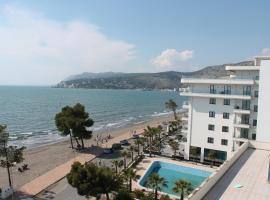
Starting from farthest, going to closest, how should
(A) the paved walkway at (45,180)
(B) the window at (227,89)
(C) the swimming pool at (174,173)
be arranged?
(B) the window at (227,89), (C) the swimming pool at (174,173), (A) the paved walkway at (45,180)

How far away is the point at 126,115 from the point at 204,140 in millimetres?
82334

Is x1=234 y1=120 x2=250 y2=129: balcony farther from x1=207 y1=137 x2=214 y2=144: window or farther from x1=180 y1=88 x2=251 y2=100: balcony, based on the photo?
x1=207 y1=137 x2=214 y2=144: window

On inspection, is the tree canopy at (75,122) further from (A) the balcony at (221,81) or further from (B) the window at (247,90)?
(B) the window at (247,90)

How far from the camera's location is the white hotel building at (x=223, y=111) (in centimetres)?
4225

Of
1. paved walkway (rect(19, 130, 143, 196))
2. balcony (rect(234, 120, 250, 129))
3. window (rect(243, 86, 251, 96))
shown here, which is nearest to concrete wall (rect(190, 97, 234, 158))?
balcony (rect(234, 120, 250, 129))

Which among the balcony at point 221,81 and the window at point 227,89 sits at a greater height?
the balcony at point 221,81

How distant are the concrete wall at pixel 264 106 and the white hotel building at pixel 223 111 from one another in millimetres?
2229

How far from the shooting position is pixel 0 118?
109562 millimetres

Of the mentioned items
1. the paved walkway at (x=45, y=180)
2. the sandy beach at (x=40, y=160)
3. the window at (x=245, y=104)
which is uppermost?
the window at (x=245, y=104)

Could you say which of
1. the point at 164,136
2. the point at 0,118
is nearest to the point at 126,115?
the point at 0,118

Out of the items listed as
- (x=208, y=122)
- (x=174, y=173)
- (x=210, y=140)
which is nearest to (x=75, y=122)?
(x=174, y=173)

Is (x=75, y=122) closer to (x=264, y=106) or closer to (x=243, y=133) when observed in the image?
(x=243, y=133)

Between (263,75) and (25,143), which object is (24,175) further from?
(263,75)

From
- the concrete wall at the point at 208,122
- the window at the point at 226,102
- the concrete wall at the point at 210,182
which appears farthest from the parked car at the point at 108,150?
the concrete wall at the point at 210,182
